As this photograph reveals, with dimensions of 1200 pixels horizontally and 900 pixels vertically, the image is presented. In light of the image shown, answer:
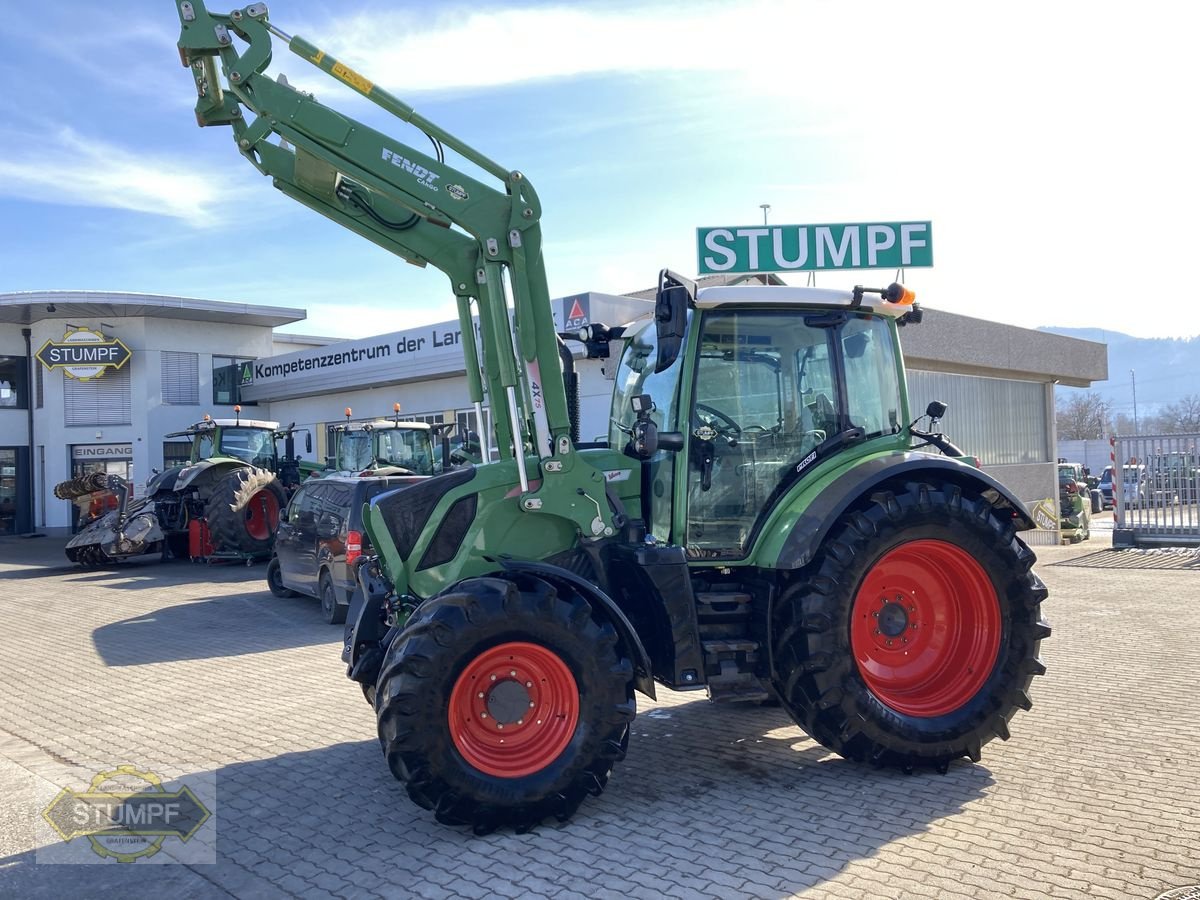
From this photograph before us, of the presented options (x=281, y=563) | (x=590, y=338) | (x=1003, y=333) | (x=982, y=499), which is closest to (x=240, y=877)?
(x=590, y=338)

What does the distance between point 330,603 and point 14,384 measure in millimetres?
25664

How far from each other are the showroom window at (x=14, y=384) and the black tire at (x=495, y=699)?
3145 centimetres

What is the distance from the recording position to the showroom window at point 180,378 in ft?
95.9

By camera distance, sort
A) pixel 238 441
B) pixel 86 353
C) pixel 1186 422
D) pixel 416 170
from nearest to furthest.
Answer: pixel 416 170 → pixel 238 441 → pixel 86 353 → pixel 1186 422

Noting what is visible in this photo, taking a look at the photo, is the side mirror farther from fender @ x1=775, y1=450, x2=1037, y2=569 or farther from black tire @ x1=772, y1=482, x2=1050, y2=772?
black tire @ x1=772, y1=482, x2=1050, y2=772

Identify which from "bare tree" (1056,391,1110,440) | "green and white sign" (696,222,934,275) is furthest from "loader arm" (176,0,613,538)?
"bare tree" (1056,391,1110,440)

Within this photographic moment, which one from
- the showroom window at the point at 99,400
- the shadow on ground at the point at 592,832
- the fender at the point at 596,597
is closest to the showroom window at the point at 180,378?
the showroom window at the point at 99,400

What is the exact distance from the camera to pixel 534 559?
16.3ft

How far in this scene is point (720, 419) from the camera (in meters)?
5.29

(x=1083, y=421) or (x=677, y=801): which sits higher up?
(x=1083, y=421)

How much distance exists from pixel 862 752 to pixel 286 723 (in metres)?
3.76

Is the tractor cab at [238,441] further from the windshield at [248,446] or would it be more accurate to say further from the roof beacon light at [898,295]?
the roof beacon light at [898,295]

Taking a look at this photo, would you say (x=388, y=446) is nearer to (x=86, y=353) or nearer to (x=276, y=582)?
(x=276, y=582)

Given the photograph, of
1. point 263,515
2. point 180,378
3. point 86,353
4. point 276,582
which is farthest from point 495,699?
point 86,353
